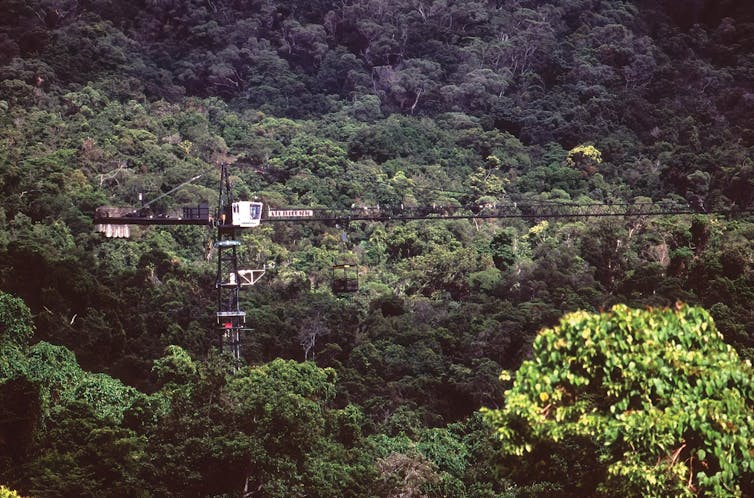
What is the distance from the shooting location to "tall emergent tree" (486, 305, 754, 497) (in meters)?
15.3

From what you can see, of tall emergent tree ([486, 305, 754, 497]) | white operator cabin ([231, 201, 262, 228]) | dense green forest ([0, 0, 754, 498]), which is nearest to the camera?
tall emergent tree ([486, 305, 754, 497])

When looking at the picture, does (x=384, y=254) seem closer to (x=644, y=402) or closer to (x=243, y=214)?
(x=243, y=214)

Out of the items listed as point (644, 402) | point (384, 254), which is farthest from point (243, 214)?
point (644, 402)

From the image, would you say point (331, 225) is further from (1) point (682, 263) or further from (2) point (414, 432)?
(2) point (414, 432)

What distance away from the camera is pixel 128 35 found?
8606 centimetres

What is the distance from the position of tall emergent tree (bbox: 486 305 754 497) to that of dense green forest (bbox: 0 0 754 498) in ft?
0.13

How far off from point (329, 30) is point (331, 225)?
30.4 metres

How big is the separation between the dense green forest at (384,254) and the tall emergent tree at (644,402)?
40 millimetres

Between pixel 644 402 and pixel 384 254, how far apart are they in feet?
151

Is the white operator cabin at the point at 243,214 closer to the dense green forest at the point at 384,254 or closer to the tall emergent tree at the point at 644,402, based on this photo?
the dense green forest at the point at 384,254

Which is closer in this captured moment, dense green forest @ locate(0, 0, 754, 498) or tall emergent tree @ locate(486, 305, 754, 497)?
tall emergent tree @ locate(486, 305, 754, 497)

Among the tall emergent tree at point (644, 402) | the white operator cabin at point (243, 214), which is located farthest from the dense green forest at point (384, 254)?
the white operator cabin at point (243, 214)

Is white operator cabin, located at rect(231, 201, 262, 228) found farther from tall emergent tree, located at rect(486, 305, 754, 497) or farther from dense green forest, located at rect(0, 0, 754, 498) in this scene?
tall emergent tree, located at rect(486, 305, 754, 497)

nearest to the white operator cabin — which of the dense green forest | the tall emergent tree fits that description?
the dense green forest
